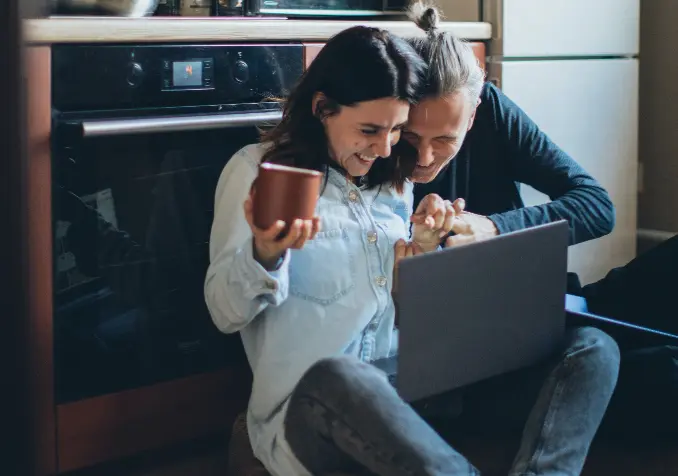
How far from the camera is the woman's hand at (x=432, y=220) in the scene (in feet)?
4.31

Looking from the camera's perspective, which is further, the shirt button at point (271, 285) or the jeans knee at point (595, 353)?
the jeans knee at point (595, 353)

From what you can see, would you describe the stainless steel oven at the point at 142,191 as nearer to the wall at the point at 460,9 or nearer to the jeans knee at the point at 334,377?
the jeans knee at the point at 334,377

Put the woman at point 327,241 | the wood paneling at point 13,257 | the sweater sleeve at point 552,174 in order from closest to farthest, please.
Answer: the wood paneling at point 13,257
the woman at point 327,241
the sweater sleeve at point 552,174

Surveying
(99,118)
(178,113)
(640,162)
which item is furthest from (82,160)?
(640,162)

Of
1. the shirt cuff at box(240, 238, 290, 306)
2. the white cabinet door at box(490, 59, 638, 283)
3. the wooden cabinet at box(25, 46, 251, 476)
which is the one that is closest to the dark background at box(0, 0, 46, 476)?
the shirt cuff at box(240, 238, 290, 306)

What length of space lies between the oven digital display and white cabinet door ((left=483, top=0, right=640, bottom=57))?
2.48 ft

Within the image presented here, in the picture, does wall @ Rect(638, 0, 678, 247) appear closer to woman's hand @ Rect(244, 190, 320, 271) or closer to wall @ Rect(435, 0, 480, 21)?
wall @ Rect(435, 0, 480, 21)

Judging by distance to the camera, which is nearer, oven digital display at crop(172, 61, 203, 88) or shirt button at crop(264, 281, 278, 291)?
shirt button at crop(264, 281, 278, 291)

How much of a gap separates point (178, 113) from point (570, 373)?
76cm

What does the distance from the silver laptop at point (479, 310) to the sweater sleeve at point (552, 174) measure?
0.32 m

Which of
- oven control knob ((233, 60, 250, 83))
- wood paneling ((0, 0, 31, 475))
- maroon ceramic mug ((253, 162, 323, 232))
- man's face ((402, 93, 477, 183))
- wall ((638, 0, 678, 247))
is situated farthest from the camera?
wall ((638, 0, 678, 247))

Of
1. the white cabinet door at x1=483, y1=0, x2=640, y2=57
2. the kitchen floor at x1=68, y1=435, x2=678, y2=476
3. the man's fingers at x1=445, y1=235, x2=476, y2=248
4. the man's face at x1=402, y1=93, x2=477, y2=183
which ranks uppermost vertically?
the white cabinet door at x1=483, y1=0, x2=640, y2=57

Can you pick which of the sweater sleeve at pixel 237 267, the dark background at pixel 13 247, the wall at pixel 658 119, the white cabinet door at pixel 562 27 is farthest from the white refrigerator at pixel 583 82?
the dark background at pixel 13 247

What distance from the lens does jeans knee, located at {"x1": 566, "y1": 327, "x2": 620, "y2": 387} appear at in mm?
1379
